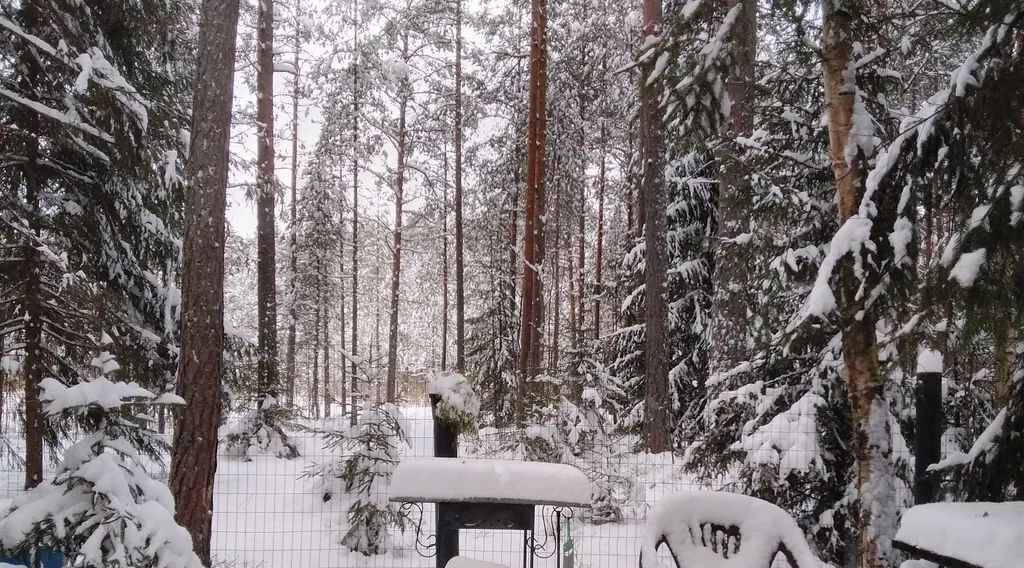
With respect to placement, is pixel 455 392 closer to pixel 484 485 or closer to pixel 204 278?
pixel 484 485

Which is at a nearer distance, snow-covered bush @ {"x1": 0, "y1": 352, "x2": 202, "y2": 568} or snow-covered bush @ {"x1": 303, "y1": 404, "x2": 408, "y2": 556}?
snow-covered bush @ {"x1": 0, "y1": 352, "x2": 202, "y2": 568}

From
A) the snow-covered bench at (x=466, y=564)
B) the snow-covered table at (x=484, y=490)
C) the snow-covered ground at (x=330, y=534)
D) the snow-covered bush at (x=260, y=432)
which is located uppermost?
the snow-covered table at (x=484, y=490)

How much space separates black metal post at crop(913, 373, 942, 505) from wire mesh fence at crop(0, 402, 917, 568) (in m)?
2.24

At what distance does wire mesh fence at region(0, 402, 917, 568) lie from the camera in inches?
211

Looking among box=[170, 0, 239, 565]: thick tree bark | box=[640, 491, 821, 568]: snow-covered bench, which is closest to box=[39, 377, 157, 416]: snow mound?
box=[170, 0, 239, 565]: thick tree bark

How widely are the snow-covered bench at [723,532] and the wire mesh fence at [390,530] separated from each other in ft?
6.19

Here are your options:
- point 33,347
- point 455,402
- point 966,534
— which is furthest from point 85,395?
point 966,534

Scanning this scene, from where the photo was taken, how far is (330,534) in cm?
577

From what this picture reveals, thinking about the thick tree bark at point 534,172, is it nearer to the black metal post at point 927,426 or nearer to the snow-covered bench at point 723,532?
the snow-covered bench at point 723,532

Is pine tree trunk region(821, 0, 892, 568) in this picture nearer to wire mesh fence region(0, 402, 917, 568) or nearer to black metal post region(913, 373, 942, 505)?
black metal post region(913, 373, 942, 505)

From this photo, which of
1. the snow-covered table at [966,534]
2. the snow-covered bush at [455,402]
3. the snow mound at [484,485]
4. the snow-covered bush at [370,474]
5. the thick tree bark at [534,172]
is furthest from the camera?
the thick tree bark at [534,172]

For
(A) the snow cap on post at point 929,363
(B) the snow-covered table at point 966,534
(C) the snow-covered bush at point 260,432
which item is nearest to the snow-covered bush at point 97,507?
(B) the snow-covered table at point 966,534

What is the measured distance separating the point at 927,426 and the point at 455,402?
3000mm

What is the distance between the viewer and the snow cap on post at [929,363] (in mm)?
3575
